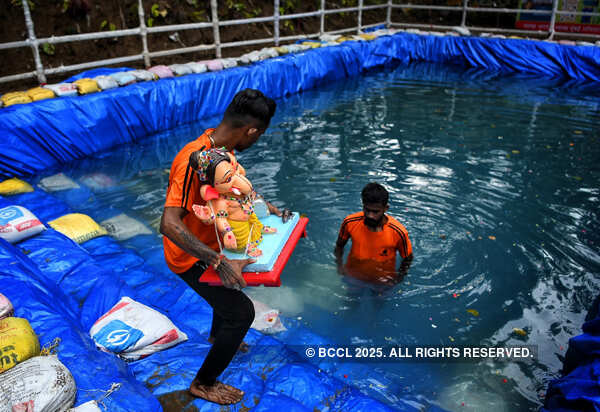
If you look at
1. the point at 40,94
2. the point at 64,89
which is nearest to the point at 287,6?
the point at 64,89

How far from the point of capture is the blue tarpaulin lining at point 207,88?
267 inches

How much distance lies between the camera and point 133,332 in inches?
122

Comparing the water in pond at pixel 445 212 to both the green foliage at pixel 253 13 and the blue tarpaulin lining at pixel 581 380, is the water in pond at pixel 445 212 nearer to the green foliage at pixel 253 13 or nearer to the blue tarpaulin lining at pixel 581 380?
the blue tarpaulin lining at pixel 581 380

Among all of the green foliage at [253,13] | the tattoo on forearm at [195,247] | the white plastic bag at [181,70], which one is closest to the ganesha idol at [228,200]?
the tattoo on forearm at [195,247]

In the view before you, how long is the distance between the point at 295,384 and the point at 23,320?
1695 mm

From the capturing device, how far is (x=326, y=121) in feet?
30.1

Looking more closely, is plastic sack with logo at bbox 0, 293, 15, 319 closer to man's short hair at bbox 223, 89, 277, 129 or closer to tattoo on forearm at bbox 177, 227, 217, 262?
tattoo on forearm at bbox 177, 227, 217, 262

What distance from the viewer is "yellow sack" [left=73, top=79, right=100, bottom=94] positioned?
755 cm

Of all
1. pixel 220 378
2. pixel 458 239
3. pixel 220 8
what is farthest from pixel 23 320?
pixel 220 8

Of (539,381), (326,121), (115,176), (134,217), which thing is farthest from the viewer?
(326,121)

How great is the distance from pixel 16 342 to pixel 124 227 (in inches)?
110

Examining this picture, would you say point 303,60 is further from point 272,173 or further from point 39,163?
point 39,163

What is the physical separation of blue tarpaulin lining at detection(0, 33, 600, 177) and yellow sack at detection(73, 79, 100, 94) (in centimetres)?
18

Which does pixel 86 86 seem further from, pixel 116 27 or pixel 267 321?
pixel 267 321
